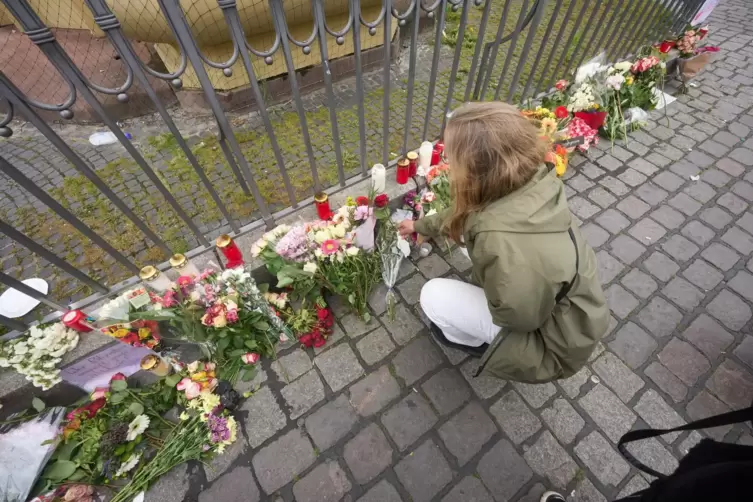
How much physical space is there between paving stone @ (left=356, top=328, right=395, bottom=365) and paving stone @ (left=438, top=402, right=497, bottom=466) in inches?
23.0

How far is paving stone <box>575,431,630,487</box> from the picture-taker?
6.30ft

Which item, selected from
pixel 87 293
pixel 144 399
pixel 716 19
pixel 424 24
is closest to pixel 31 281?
pixel 87 293

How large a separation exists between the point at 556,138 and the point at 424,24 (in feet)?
13.8

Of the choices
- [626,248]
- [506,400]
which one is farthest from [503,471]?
[626,248]

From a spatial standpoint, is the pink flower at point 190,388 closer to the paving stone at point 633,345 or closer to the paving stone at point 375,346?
the paving stone at point 375,346

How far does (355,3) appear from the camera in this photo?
1.80 m

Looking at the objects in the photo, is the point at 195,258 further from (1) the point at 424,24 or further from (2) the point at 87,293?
(1) the point at 424,24

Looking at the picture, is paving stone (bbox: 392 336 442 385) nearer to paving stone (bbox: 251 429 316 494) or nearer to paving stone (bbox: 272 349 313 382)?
paving stone (bbox: 272 349 313 382)

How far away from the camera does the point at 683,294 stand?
105 inches

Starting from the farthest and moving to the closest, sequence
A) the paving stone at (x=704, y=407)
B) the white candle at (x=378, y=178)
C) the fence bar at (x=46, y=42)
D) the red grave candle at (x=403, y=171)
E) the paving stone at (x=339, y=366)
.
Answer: the red grave candle at (x=403, y=171)
the white candle at (x=378, y=178)
the paving stone at (x=339, y=366)
the paving stone at (x=704, y=407)
the fence bar at (x=46, y=42)

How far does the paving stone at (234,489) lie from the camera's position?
6.23 ft

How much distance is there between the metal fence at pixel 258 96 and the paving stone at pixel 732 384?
8.81ft

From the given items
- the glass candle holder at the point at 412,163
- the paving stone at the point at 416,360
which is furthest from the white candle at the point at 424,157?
the paving stone at the point at 416,360

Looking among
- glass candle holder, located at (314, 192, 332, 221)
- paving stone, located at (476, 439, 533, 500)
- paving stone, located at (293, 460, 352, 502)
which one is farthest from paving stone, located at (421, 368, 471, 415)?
glass candle holder, located at (314, 192, 332, 221)
